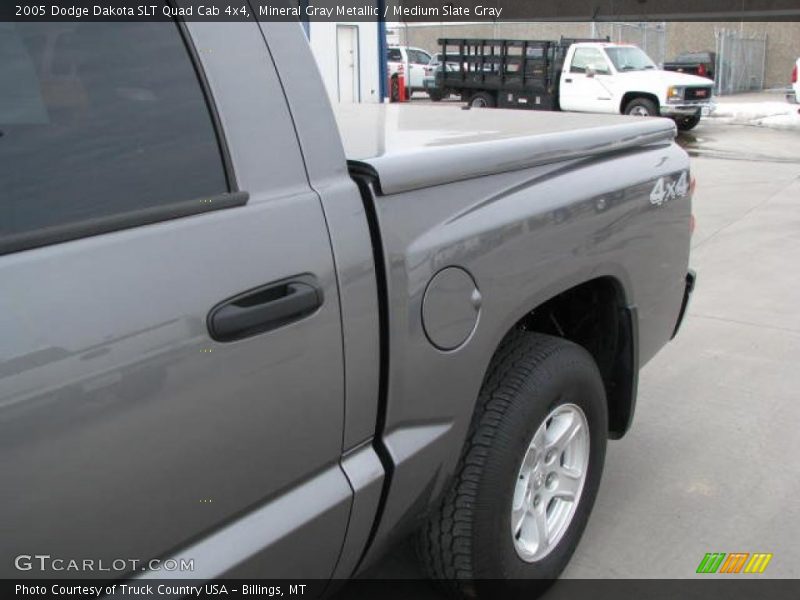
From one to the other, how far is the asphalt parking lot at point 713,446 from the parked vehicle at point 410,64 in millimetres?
18684

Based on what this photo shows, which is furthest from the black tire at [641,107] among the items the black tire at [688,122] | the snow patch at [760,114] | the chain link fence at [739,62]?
the chain link fence at [739,62]

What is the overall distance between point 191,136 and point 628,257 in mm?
1703

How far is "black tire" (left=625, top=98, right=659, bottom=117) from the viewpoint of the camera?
17516 mm

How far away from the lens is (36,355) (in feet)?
4.08

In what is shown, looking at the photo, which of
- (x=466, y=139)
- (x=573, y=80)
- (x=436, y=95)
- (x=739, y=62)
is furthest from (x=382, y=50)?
(x=739, y=62)

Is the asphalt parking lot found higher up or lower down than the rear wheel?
lower down

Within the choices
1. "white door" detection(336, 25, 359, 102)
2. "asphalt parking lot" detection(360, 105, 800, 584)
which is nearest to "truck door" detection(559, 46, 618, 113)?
"white door" detection(336, 25, 359, 102)

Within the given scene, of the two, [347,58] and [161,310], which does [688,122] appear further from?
[161,310]

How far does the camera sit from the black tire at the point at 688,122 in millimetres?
17980

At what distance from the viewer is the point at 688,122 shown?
18.2m

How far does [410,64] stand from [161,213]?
26919mm

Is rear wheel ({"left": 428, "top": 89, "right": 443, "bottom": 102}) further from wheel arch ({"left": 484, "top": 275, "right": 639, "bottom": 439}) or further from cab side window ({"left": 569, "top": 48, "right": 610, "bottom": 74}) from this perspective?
wheel arch ({"left": 484, "top": 275, "right": 639, "bottom": 439})

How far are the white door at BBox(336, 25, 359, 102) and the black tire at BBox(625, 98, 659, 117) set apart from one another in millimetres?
9013

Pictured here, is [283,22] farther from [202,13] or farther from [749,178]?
[749,178]
